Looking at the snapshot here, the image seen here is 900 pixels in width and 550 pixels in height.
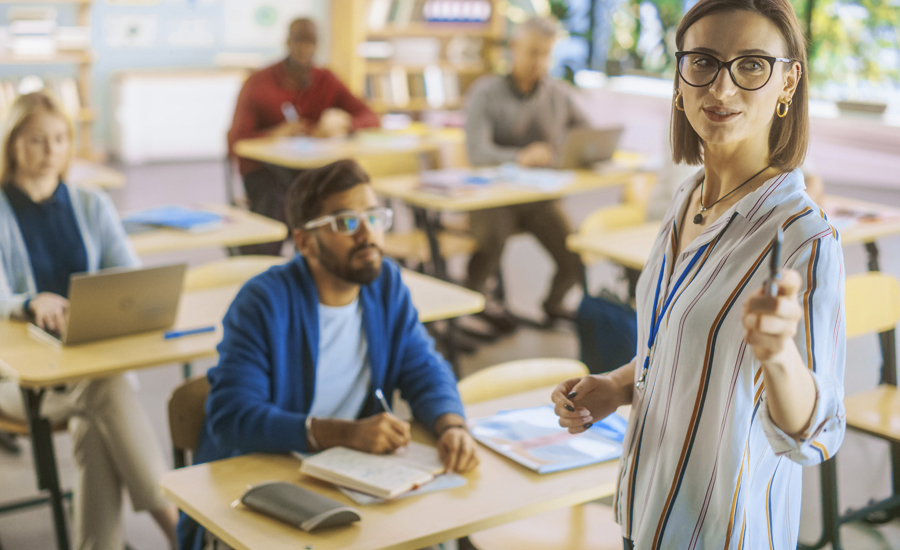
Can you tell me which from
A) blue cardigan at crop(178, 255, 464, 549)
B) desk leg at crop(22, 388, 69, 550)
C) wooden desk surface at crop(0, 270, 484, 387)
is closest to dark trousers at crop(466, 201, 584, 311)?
wooden desk surface at crop(0, 270, 484, 387)

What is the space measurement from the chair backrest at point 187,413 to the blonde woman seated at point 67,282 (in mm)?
466

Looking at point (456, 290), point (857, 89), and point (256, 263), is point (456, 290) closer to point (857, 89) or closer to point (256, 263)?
point (256, 263)

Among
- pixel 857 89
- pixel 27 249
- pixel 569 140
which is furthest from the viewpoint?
pixel 857 89

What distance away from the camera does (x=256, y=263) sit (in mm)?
3016

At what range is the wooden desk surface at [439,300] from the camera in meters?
2.59

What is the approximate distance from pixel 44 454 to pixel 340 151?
2.90 metres

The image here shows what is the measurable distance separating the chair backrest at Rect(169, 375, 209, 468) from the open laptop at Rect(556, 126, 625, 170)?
117 inches

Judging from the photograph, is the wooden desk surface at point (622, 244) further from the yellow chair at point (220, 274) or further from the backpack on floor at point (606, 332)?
the yellow chair at point (220, 274)

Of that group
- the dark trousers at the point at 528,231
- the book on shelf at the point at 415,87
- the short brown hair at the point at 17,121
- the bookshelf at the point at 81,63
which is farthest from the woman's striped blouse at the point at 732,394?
the bookshelf at the point at 81,63

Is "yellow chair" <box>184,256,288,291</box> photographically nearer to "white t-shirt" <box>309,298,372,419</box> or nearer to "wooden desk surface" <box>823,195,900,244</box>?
"white t-shirt" <box>309,298,372,419</box>

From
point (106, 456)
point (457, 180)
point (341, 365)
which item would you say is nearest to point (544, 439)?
point (341, 365)

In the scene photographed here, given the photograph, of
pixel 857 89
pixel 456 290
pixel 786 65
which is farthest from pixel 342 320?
pixel 857 89

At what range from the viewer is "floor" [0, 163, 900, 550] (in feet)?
8.80

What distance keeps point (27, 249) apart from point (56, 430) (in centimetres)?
57
